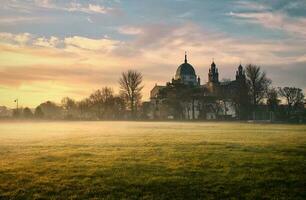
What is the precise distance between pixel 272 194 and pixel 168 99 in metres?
120

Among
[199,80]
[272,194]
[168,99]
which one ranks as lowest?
[272,194]

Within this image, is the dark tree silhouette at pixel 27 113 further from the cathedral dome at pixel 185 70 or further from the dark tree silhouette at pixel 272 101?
the dark tree silhouette at pixel 272 101

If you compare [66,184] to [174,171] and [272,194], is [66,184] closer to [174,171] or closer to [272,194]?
[174,171]

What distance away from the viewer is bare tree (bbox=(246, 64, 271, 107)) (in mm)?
114125

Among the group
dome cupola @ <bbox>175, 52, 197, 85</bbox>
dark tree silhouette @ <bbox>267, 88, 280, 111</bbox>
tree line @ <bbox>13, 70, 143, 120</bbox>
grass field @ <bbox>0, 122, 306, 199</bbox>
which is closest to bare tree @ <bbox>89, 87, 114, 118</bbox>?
tree line @ <bbox>13, 70, 143, 120</bbox>

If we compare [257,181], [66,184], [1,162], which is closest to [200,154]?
[257,181]

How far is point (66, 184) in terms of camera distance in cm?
1544

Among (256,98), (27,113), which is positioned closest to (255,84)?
(256,98)

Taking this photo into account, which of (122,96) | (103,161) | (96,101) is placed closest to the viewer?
(103,161)

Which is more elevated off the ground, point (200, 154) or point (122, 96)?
point (122, 96)

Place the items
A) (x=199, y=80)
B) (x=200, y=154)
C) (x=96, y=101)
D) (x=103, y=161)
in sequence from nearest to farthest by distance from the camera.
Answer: (x=103, y=161) → (x=200, y=154) → (x=96, y=101) → (x=199, y=80)

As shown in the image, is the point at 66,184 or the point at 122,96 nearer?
the point at 66,184

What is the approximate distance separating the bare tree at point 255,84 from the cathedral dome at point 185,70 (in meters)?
68.8

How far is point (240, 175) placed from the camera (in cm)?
1689
